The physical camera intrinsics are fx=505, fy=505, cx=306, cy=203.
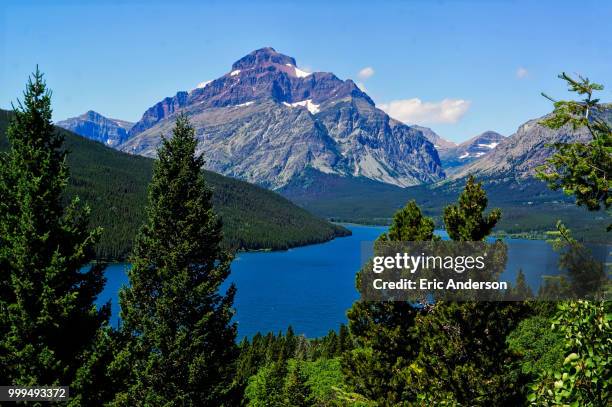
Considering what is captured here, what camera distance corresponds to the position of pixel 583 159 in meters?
8.23

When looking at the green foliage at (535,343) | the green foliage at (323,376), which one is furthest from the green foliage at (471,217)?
the green foliage at (323,376)

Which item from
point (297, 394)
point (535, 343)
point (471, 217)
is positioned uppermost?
point (471, 217)

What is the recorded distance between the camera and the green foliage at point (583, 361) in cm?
617

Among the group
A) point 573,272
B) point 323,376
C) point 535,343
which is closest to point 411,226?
point 573,272

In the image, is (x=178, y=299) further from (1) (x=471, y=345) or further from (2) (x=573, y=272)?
(2) (x=573, y=272)

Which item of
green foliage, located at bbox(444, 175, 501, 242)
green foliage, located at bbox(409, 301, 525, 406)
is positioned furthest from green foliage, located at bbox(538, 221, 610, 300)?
green foliage, located at bbox(444, 175, 501, 242)

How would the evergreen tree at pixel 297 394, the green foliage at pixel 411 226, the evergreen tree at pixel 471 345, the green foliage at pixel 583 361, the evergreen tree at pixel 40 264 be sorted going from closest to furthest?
the green foliage at pixel 583 361
the evergreen tree at pixel 40 264
the evergreen tree at pixel 471 345
the green foliage at pixel 411 226
the evergreen tree at pixel 297 394

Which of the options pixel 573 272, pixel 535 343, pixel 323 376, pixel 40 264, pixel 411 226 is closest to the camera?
pixel 573 272

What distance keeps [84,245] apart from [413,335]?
13.1m

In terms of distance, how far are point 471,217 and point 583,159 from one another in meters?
10.9

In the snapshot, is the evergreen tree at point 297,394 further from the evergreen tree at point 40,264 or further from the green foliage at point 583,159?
the green foliage at point 583,159

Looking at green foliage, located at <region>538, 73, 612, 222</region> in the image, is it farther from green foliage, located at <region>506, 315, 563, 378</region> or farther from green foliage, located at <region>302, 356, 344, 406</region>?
green foliage, located at <region>302, 356, 344, 406</region>

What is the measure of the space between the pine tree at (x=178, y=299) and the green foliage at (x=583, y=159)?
49.6 ft

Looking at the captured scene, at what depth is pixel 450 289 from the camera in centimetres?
1909
